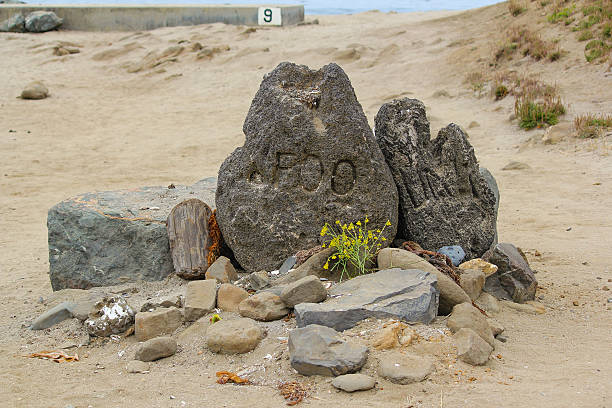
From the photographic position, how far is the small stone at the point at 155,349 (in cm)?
411

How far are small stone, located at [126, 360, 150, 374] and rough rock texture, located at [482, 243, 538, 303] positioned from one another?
99.8 inches

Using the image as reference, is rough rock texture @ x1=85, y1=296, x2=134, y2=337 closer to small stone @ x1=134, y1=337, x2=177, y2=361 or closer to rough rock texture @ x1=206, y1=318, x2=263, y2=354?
small stone @ x1=134, y1=337, x2=177, y2=361

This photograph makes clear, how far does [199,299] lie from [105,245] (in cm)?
145

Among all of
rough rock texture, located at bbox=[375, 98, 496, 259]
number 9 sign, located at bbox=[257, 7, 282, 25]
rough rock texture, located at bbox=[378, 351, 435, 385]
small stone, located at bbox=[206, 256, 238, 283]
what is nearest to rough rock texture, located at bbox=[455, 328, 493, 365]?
rough rock texture, located at bbox=[378, 351, 435, 385]

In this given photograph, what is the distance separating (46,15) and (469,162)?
23517 mm

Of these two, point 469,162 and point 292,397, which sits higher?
point 469,162

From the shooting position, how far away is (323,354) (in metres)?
3.54

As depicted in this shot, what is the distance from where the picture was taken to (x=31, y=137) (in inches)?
585

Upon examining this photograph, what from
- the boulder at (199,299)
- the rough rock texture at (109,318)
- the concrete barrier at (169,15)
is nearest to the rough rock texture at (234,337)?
the boulder at (199,299)

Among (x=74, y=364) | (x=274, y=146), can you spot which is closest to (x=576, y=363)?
(x=274, y=146)

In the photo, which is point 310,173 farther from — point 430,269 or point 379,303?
point 379,303

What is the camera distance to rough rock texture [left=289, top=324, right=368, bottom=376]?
3496mm

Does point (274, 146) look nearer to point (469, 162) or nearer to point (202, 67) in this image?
point (469, 162)

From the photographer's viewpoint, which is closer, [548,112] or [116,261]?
[116,261]
